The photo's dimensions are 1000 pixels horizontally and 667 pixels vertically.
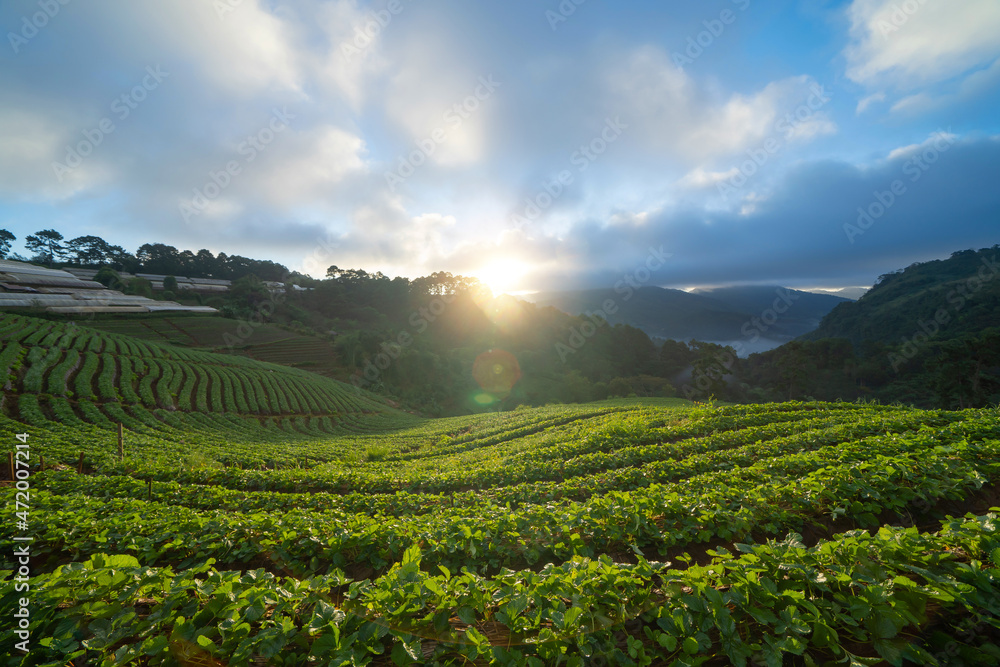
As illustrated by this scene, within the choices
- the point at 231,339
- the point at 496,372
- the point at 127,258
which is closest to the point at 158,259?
the point at 127,258

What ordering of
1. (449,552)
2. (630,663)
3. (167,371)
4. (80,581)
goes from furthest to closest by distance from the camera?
(167,371), (449,552), (80,581), (630,663)

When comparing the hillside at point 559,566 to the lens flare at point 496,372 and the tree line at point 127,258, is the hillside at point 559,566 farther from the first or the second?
the tree line at point 127,258

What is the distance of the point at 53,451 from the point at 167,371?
2902 centimetres

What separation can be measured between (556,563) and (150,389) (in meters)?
40.4

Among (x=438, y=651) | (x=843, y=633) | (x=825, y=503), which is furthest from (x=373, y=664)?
(x=825, y=503)

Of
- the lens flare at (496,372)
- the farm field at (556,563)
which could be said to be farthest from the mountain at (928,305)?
the farm field at (556,563)

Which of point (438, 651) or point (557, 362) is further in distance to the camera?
point (557, 362)

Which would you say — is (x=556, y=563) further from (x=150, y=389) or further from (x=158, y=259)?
(x=158, y=259)

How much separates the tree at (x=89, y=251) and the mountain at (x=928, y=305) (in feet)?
→ 635

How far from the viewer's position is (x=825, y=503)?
5.02 meters

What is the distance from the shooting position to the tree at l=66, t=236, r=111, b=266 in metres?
108

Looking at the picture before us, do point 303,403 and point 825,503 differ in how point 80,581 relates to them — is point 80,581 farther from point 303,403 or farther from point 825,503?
point 303,403

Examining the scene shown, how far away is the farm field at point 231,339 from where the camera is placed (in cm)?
6222
